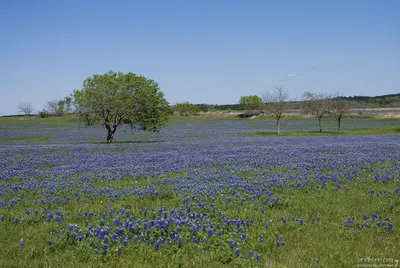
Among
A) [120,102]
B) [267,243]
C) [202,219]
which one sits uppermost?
[120,102]

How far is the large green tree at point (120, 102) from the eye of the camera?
34094mm

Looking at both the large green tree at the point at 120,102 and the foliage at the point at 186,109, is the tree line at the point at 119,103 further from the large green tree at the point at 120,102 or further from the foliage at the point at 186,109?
the foliage at the point at 186,109

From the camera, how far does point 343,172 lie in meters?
11.7

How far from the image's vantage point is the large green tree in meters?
34.1

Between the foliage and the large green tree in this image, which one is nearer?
the large green tree

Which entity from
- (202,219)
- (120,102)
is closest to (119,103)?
(120,102)

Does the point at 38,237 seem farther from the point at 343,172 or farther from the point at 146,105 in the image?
the point at 146,105

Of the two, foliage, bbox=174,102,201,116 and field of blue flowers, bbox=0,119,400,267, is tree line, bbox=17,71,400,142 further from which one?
foliage, bbox=174,102,201,116

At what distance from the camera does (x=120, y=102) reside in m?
34.1

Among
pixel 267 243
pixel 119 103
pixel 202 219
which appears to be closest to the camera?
pixel 267 243

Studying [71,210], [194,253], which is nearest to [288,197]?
[194,253]

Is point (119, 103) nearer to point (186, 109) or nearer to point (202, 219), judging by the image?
point (202, 219)

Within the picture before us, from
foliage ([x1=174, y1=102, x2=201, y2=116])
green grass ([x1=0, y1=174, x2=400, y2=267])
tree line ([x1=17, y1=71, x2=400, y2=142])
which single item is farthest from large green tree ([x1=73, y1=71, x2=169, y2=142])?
foliage ([x1=174, y1=102, x2=201, y2=116])

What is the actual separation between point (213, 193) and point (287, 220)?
98.3 inches
